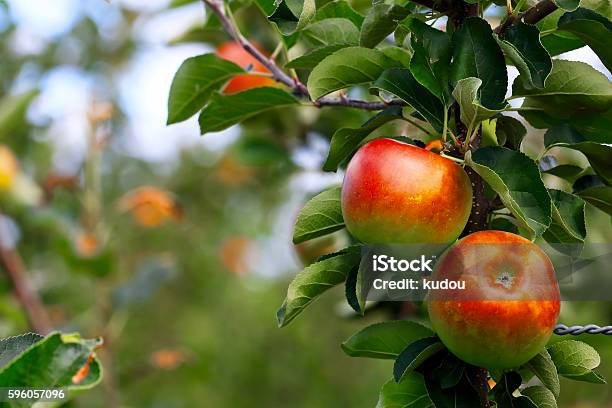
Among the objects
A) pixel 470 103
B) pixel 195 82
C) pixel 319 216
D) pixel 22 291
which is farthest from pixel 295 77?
pixel 22 291

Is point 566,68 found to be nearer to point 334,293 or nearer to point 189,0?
point 189,0

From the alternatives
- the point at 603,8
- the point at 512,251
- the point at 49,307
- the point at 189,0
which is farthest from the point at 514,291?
the point at 49,307

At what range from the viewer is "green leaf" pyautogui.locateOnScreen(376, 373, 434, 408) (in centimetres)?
77

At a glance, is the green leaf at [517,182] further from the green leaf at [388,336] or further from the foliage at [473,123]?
the green leaf at [388,336]

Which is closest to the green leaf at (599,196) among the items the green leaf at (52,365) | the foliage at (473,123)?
the foliage at (473,123)

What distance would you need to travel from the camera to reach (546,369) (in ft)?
2.52

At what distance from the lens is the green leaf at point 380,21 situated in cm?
79

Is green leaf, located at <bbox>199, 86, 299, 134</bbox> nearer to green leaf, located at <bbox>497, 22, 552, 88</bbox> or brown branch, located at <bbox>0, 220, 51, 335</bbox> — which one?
green leaf, located at <bbox>497, 22, 552, 88</bbox>

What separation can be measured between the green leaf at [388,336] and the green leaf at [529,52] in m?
0.30

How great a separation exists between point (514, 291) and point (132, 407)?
2879 millimetres

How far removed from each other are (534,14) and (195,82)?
0.46 meters

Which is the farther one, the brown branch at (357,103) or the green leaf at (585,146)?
the brown branch at (357,103)

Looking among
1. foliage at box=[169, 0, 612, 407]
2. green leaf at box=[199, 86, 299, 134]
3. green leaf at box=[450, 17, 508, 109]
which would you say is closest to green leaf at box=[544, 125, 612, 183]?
foliage at box=[169, 0, 612, 407]

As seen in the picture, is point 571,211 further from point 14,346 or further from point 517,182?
point 14,346
